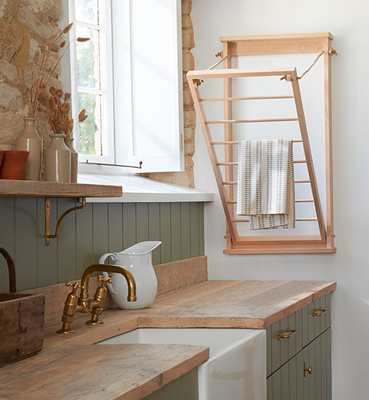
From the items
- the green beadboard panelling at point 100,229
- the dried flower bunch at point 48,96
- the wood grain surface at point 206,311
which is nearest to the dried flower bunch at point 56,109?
the dried flower bunch at point 48,96

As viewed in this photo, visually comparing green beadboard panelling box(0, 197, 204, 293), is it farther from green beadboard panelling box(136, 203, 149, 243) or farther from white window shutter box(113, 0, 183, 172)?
white window shutter box(113, 0, 183, 172)

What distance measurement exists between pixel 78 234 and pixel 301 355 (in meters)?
1.13

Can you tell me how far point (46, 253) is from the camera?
1.84m

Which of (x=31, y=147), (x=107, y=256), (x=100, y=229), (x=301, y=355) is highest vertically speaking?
(x=31, y=147)

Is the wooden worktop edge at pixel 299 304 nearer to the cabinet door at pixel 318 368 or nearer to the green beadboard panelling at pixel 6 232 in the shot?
the cabinet door at pixel 318 368

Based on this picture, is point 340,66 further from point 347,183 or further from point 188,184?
point 188,184

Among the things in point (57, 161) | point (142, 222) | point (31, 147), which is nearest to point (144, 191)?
point (142, 222)

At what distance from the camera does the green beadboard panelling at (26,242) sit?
1709 mm

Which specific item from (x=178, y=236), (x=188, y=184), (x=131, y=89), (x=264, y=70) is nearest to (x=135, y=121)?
(x=131, y=89)

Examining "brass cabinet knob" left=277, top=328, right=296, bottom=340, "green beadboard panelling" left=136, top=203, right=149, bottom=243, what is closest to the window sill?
"green beadboard panelling" left=136, top=203, right=149, bottom=243

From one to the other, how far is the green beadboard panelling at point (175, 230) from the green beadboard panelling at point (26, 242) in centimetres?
100

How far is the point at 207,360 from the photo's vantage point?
1.51m

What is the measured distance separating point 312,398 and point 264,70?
1533 millimetres

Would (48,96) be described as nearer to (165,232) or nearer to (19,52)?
(19,52)
